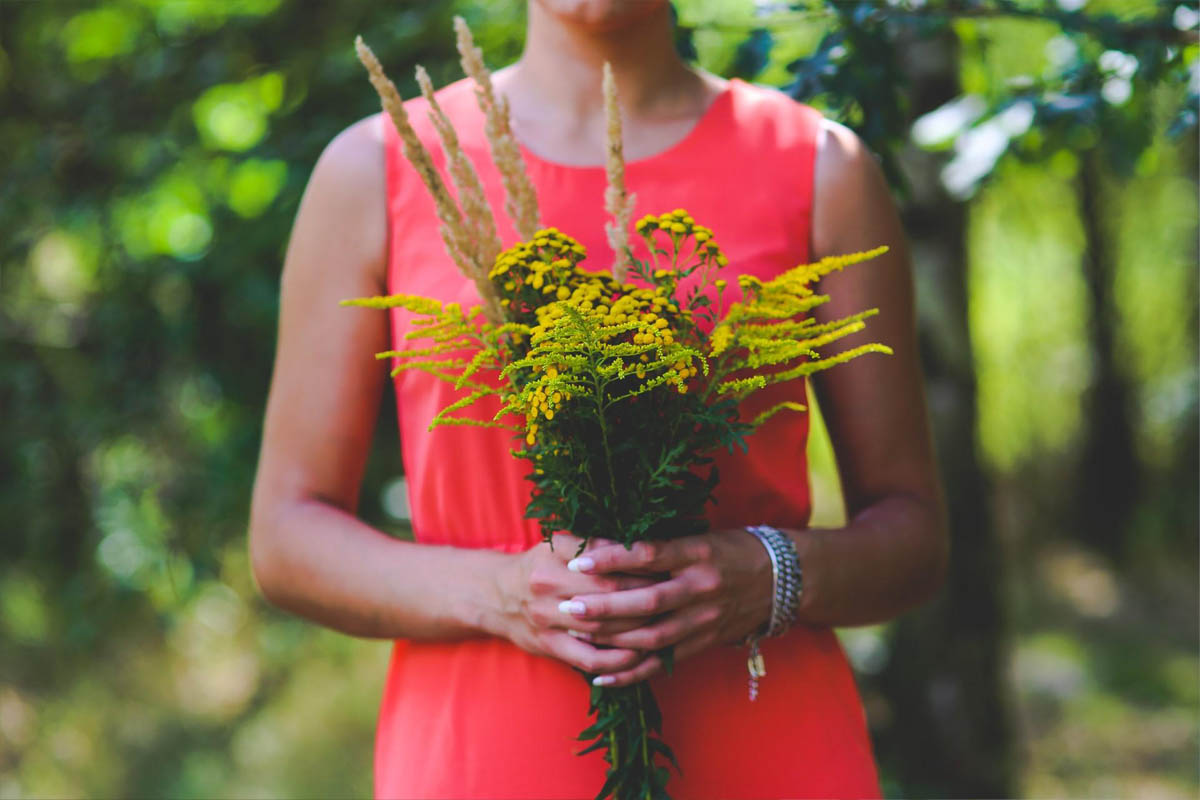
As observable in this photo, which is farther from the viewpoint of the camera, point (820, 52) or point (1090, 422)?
point (1090, 422)

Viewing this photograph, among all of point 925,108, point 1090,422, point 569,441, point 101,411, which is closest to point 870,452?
point 569,441

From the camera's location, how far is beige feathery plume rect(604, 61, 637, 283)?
125 centimetres

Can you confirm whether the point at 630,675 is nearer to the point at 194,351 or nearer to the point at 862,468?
the point at 862,468

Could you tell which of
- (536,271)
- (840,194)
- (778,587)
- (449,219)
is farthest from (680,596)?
(840,194)

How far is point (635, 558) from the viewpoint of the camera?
1.27 m

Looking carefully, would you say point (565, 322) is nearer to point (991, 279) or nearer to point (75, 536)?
point (75, 536)

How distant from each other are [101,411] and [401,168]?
2302 millimetres

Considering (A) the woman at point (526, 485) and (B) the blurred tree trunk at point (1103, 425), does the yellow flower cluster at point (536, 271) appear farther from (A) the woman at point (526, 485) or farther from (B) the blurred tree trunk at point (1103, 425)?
(B) the blurred tree trunk at point (1103, 425)

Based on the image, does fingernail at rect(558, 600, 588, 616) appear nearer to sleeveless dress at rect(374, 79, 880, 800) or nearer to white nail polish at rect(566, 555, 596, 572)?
white nail polish at rect(566, 555, 596, 572)

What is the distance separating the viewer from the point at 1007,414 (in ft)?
→ 33.7

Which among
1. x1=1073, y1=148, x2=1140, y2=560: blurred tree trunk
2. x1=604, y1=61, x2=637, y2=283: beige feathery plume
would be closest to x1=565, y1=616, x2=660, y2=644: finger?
x1=604, y1=61, x2=637, y2=283: beige feathery plume

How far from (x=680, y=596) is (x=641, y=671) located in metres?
0.10

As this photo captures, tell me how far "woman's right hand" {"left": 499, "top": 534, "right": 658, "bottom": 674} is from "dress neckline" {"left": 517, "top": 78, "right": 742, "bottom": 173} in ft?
1.77

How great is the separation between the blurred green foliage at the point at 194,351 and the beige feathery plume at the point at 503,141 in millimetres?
836
